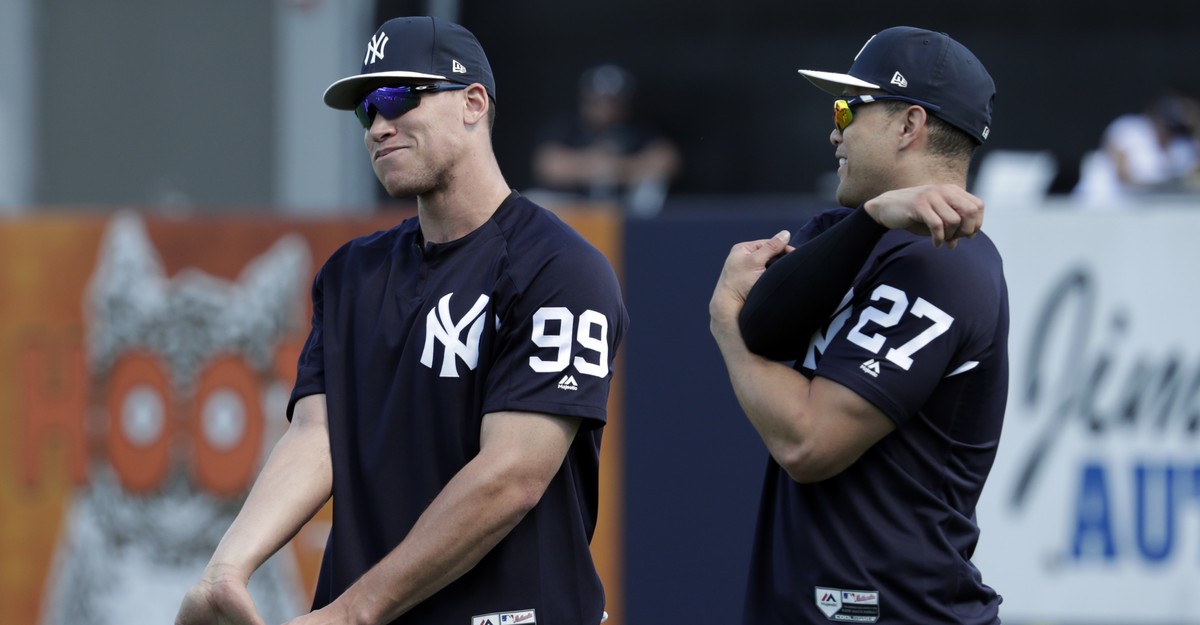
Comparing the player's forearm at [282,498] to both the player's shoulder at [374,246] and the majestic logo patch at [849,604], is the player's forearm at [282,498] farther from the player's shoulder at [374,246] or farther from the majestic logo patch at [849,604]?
the majestic logo patch at [849,604]

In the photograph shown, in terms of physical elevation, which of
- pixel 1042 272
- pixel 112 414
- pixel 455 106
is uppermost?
pixel 455 106

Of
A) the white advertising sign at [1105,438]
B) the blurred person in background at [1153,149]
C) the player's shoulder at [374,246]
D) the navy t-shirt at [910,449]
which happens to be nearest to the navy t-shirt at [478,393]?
the player's shoulder at [374,246]

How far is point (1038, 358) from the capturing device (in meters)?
6.70

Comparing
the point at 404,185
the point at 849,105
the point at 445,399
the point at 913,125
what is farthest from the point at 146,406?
the point at 913,125

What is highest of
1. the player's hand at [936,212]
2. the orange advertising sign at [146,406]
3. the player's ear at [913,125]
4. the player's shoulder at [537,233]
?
the player's ear at [913,125]

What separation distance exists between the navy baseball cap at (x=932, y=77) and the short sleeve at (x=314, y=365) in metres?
1.17

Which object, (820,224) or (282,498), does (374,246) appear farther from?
(820,224)

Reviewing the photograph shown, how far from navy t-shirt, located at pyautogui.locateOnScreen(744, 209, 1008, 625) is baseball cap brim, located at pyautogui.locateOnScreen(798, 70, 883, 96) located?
307 mm

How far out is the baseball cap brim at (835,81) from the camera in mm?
3164

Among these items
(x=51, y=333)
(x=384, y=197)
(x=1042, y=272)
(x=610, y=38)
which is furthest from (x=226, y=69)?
(x=1042, y=272)

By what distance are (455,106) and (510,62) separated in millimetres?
7785

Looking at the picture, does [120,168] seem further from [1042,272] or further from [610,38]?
[1042,272]

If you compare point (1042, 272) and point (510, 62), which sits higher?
point (510, 62)

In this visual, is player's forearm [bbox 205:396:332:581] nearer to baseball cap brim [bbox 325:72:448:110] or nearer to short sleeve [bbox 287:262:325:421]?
short sleeve [bbox 287:262:325:421]
